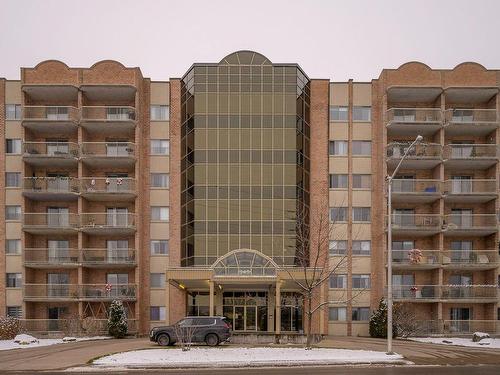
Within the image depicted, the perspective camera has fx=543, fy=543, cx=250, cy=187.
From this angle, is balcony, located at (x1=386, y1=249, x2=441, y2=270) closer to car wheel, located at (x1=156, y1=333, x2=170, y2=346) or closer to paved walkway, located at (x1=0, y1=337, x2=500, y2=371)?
paved walkway, located at (x1=0, y1=337, x2=500, y2=371)

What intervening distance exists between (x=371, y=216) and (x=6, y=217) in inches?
1101

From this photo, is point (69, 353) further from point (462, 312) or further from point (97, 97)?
point (462, 312)

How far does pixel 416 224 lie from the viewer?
40.9m

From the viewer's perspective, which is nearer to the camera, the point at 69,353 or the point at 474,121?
the point at 69,353

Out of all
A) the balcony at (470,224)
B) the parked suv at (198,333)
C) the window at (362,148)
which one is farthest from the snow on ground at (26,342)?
the balcony at (470,224)

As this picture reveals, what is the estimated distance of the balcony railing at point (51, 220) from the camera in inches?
1569

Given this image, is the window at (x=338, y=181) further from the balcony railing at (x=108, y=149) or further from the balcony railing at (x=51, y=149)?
the balcony railing at (x=51, y=149)

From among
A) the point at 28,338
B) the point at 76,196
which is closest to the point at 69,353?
the point at 28,338

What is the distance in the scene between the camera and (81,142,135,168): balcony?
132 ft

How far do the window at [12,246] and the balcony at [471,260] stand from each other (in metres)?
31.6

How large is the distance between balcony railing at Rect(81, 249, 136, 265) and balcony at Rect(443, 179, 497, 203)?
2379cm

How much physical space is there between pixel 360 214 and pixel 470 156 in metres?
9.35

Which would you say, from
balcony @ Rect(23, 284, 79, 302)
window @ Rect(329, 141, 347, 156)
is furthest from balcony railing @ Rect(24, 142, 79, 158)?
window @ Rect(329, 141, 347, 156)

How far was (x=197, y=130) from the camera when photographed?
136 feet
